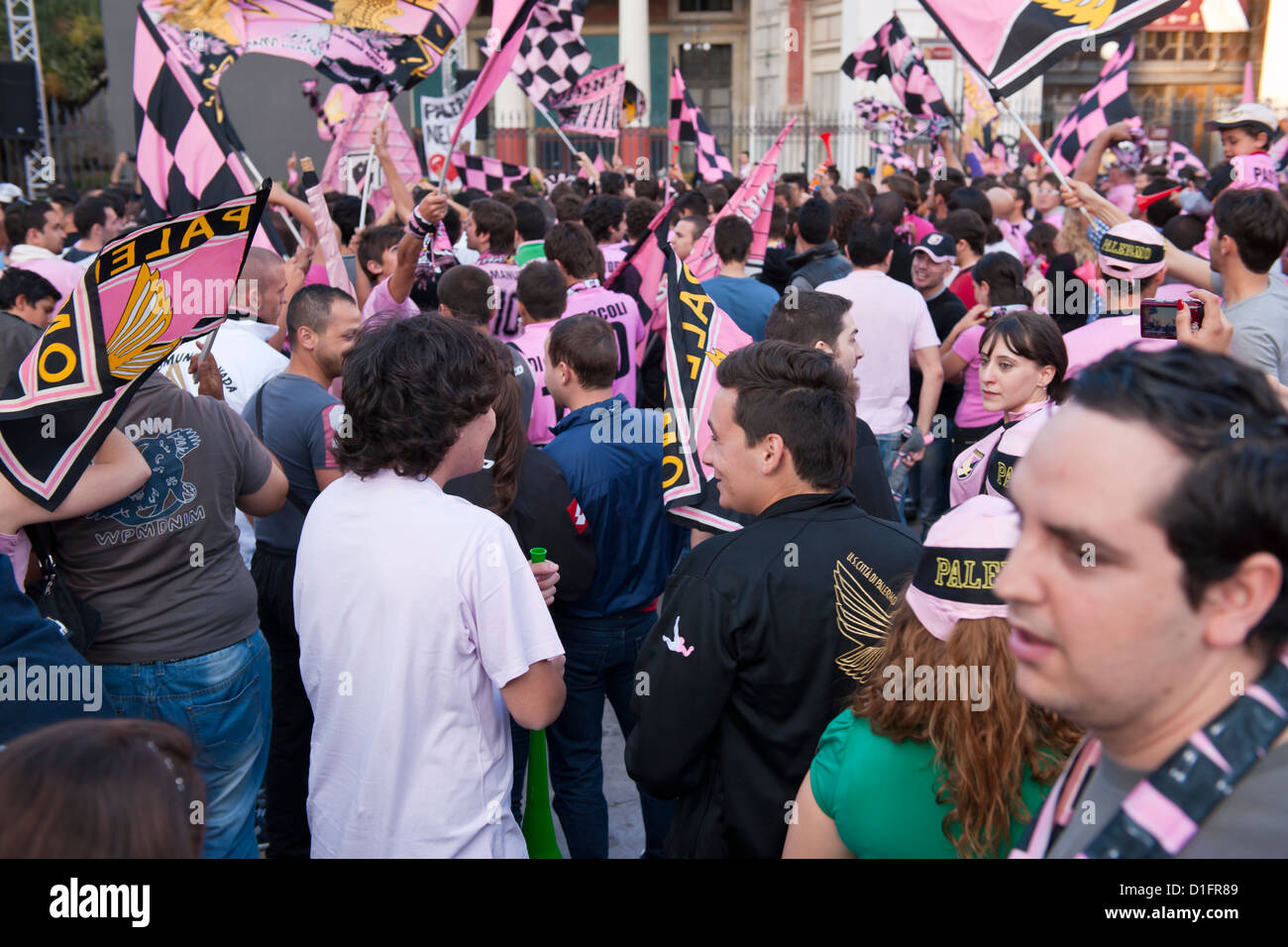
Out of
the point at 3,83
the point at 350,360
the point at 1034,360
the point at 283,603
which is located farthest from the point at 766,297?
the point at 3,83

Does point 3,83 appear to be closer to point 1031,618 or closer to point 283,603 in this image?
point 283,603

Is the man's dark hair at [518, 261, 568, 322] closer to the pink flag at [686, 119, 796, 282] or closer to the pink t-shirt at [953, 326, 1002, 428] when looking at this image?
the pink flag at [686, 119, 796, 282]

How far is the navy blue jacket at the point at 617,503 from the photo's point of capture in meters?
→ 3.64

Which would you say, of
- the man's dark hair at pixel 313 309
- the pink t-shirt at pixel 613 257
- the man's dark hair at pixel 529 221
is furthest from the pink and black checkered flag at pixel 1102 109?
the man's dark hair at pixel 313 309

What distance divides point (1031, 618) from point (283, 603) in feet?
9.98

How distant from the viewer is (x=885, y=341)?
5598mm

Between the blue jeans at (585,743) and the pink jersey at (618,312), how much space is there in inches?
72.6

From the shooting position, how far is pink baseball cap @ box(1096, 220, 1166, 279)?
4.18 meters

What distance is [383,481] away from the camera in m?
2.34

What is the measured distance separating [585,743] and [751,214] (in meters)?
4.21

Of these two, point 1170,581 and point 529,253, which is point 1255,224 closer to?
point 1170,581

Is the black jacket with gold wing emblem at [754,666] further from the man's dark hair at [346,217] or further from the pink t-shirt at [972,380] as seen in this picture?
the man's dark hair at [346,217]

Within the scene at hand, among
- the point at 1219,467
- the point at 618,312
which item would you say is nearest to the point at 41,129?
the point at 618,312
